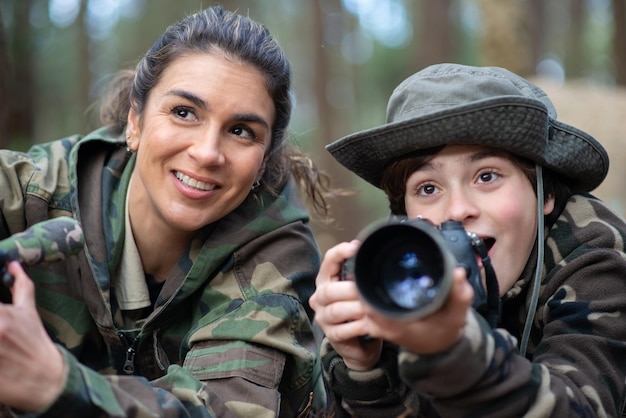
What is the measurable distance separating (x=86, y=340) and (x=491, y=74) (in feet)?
5.36

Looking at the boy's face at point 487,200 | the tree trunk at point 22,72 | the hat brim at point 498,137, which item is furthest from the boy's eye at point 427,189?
the tree trunk at point 22,72

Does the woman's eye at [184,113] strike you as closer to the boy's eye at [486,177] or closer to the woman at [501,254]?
the woman at [501,254]

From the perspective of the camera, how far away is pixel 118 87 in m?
3.11

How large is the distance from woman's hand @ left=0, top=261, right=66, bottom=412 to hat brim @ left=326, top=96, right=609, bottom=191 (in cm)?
106

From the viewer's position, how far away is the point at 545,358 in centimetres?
190

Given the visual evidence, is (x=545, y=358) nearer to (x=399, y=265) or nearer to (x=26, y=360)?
(x=399, y=265)

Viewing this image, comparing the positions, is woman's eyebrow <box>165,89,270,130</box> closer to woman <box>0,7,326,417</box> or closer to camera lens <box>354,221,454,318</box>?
woman <box>0,7,326,417</box>

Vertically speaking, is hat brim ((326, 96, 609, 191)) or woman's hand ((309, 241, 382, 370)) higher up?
hat brim ((326, 96, 609, 191))

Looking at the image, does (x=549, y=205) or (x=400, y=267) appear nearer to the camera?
(x=400, y=267)

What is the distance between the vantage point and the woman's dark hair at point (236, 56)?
2596mm

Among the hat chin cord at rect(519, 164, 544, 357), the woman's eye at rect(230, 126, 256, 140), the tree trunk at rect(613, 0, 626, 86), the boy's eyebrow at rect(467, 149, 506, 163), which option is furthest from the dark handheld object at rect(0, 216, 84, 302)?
the tree trunk at rect(613, 0, 626, 86)

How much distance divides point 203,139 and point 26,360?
1.05 metres

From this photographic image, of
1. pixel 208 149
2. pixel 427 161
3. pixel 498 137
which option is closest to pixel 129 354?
pixel 208 149

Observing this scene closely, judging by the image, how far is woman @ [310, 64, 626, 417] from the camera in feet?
5.52
